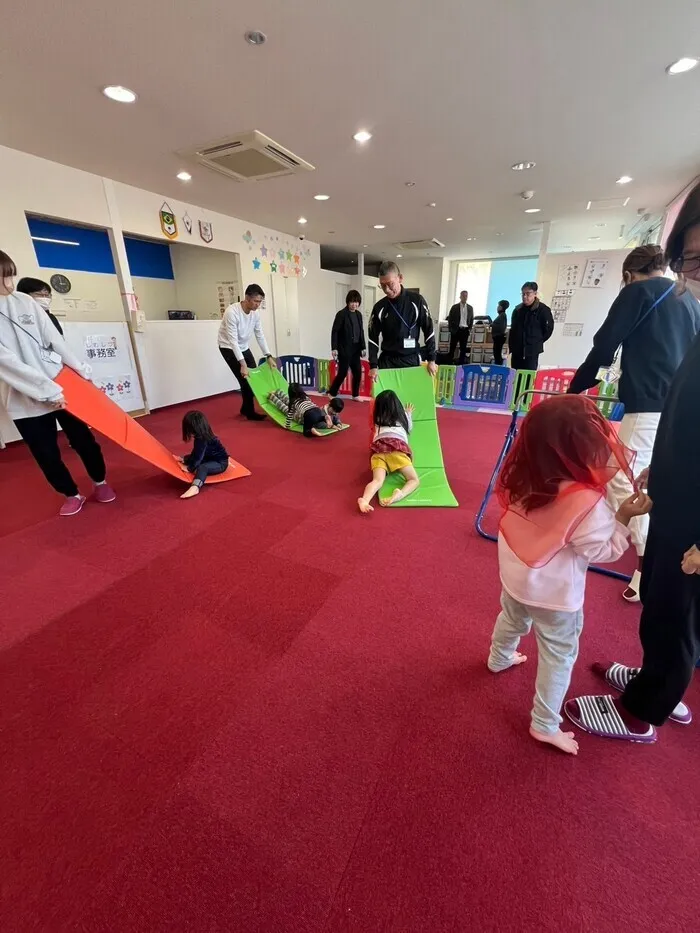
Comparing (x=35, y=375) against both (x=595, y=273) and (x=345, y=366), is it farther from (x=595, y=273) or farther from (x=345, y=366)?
(x=595, y=273)

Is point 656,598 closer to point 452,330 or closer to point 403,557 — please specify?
point 403,557

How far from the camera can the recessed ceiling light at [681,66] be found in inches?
98.0

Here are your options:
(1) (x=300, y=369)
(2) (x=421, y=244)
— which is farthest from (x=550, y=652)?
(2) (x=421, y=244)

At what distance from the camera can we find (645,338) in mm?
1801

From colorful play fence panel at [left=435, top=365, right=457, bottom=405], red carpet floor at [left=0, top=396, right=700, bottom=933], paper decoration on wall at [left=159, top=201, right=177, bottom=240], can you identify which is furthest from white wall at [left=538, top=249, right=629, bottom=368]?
red carpet floor at [left=0, top=396, right=700, bottom=933]

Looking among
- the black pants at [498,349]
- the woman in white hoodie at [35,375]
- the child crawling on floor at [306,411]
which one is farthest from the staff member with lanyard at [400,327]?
the black pants at [498,349]

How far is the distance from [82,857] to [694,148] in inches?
254

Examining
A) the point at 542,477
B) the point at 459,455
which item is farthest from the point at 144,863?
the point at 459,455

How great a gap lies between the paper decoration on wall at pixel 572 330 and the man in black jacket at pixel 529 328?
6.62ft

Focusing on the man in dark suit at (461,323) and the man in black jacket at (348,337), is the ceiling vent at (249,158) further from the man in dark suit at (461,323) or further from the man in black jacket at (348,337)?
the man in dark suit at (461,323)

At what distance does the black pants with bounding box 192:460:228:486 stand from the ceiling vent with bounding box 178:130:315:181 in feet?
9.47

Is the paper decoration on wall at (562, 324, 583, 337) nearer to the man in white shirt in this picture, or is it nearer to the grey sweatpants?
the man in white shirt

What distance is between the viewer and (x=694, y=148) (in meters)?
3.81

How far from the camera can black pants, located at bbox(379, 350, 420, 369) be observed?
12.6 feet
